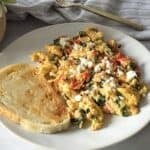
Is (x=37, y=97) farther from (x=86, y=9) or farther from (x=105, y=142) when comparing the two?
(x=86, y=9)

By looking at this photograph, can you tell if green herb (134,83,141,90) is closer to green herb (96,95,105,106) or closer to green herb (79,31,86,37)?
green herb (96,95,105,106)

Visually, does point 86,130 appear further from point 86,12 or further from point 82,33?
point 86,12

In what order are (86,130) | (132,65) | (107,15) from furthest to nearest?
(107,15) → (132,65) → (86,130)

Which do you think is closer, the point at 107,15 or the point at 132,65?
the point at 132,65

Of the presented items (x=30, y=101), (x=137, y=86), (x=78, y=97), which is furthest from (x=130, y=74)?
(x=30, y=101)

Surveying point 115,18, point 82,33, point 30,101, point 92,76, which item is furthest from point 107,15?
point 30,101

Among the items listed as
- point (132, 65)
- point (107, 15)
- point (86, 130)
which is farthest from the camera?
point (107, 15)

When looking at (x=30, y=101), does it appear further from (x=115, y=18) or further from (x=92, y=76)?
(x=115, y=18)
